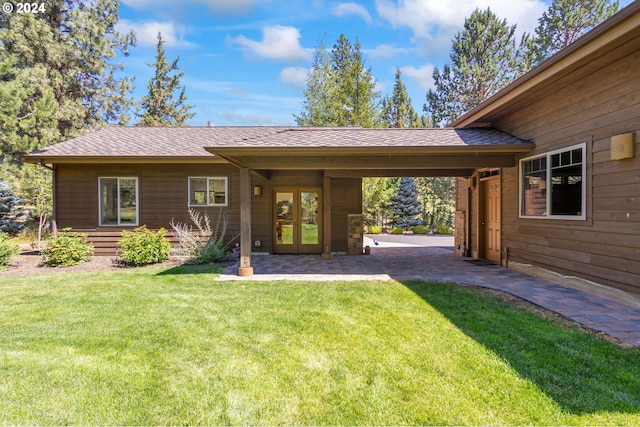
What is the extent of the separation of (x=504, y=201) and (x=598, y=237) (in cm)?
266

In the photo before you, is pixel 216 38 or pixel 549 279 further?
pixel 216 38

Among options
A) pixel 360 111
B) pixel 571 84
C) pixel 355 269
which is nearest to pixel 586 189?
pixel 571 84

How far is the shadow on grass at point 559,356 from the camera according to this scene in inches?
91.4

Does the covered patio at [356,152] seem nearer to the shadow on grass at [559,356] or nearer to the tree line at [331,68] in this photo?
the shadow on grass at [559,356]

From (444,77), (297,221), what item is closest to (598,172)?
(297,221)

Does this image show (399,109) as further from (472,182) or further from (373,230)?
(472,182)

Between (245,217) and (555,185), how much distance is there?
562cm

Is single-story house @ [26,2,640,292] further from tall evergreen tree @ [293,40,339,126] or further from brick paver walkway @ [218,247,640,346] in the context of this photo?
tall evergreen tree @ [293,40,339,126]

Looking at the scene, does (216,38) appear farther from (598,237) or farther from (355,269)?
(598,237)

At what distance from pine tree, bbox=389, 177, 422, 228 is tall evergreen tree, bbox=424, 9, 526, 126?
5.57 metres

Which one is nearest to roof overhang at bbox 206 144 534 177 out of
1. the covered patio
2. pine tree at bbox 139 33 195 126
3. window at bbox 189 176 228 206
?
the covered patio

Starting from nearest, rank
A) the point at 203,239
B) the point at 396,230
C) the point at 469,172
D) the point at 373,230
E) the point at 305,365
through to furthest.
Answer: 1. the point at 305,365
2. the point at 469,172
3. the point at 203,239
4. the point at 396,230
5. the point at 373,230

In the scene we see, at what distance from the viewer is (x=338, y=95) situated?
1822 cm

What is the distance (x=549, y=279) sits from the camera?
19.6ft
